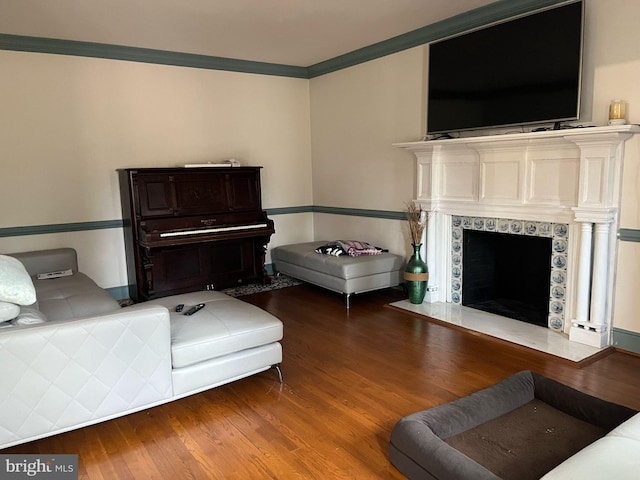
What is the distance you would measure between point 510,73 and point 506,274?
185 centimetres

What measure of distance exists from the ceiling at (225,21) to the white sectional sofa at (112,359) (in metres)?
2.40

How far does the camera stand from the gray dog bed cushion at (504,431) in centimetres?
197

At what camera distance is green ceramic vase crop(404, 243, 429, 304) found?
4.46 m

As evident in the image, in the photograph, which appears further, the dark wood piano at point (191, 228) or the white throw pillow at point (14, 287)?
the dark wood piano at point (191, 228)

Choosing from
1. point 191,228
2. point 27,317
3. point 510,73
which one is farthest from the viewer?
point 191,228

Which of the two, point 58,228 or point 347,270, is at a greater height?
point 58,228

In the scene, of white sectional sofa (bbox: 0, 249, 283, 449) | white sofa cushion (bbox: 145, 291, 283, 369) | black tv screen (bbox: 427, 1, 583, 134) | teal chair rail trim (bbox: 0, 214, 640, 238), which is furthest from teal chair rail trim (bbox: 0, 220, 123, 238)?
black tv screen (bbox: 427, 1, 583, 134)

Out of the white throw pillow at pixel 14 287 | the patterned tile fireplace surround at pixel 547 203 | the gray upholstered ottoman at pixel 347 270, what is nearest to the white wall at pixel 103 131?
the gray upholstered ottoman at pixel 347 270

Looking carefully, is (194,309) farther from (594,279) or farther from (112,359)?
(594,279)

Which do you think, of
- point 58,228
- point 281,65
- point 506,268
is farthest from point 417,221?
point 58,228

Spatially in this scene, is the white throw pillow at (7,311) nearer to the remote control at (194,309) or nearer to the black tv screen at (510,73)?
the remote control at (194,309)

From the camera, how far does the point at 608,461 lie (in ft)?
5.01

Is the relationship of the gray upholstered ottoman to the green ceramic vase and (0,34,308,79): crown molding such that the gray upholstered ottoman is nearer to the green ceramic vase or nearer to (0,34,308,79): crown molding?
the green ceramic vase

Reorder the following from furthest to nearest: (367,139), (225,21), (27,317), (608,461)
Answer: (367,139) < (225,21) < (27,317) < (608,461)
